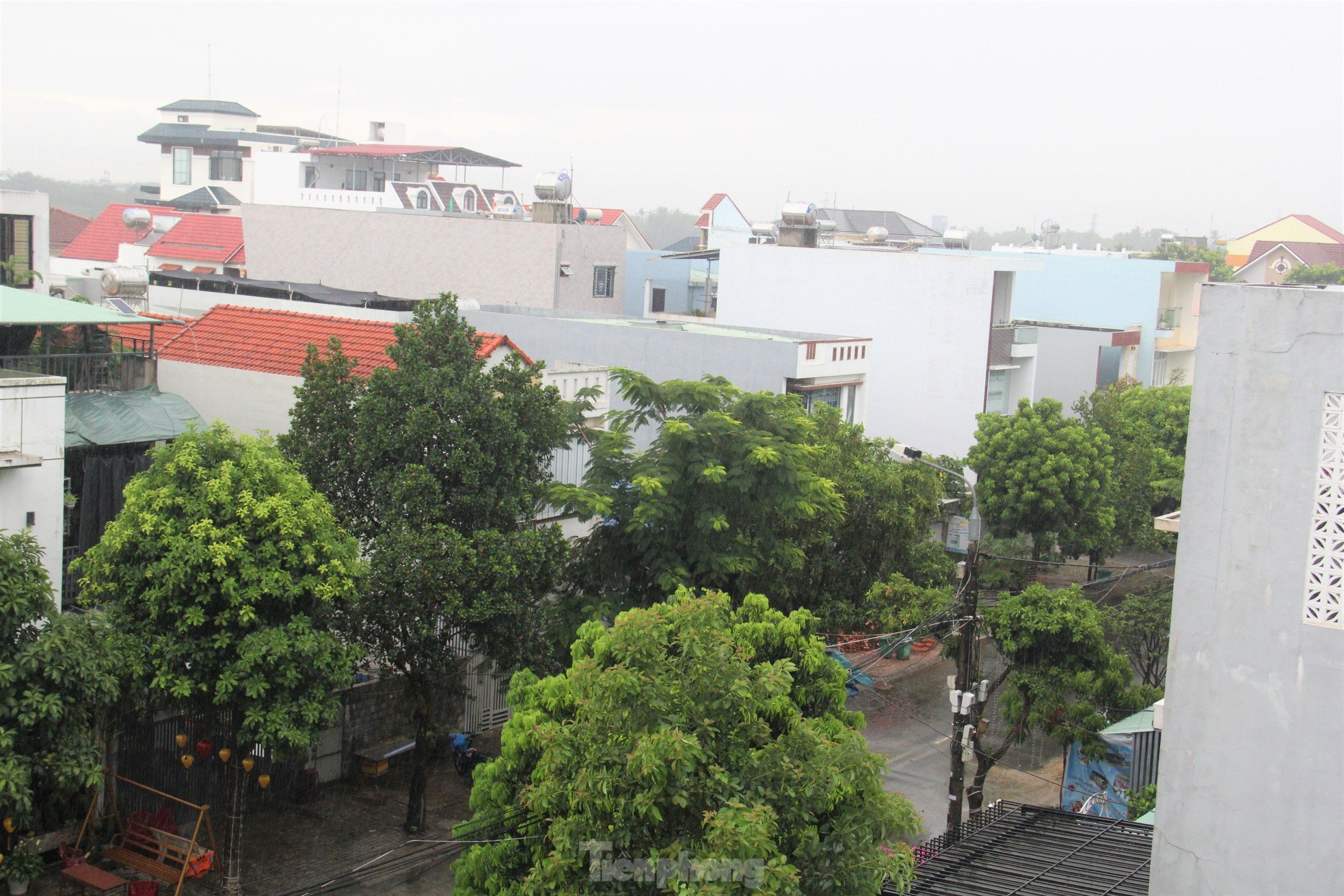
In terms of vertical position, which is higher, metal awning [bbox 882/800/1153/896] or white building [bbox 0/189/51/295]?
white building [bbox 0/189/51/295]

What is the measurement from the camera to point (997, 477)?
2931 centimetres

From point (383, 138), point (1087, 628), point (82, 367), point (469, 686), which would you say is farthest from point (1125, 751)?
point (383, 138)

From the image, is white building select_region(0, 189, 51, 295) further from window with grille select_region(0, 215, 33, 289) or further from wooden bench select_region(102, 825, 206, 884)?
wooden bench select_region(102, 825, 206, 884)

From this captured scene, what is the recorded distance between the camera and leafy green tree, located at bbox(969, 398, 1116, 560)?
93.6ft

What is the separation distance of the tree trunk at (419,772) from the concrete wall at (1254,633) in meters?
10.1

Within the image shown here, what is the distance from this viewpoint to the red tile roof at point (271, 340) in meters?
22.4

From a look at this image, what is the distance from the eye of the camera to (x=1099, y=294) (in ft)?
166

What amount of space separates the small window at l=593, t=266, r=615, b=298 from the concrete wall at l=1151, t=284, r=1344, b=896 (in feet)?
97.8

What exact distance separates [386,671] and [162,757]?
10.3ft

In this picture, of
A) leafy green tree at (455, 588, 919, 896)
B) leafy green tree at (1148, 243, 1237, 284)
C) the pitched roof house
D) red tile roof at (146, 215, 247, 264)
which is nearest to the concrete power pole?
leafy green tree at (455, 588, 919, 896)

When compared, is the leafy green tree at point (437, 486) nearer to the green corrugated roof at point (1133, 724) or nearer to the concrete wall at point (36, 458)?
the concrete wall at point (36, 458)

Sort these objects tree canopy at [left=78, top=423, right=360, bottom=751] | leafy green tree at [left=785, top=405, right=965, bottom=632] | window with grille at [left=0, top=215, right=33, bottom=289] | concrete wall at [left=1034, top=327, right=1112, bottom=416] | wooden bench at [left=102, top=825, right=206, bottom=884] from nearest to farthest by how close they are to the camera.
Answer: tree canopy at [left=78, top=423, right=360, bottom=751]
wooden bench at [left=102, top=825, right=206, bottom=884]
window with grille at [left=0, top=215, right=33, bottom=289]
leafy green tree at [left=785, top=405, right=965, bottom=632]
concrete wall at [left=1034, top=327, right=1112, bottom=416]

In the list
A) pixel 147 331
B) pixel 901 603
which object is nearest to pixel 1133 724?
pixel 901 603

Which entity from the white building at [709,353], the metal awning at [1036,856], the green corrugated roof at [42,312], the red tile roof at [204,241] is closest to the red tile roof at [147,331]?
the green corrugated roof at [42,312]
